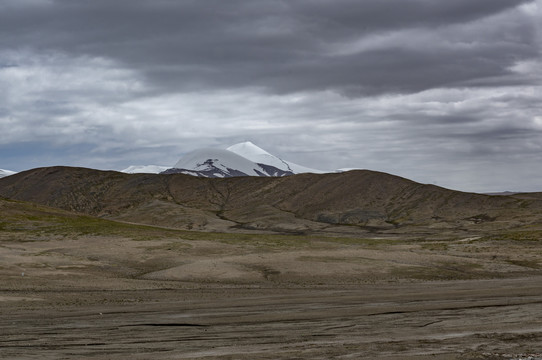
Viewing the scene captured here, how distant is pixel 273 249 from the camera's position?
215 feet

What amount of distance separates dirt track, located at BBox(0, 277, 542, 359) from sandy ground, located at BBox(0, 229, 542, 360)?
0.06 m

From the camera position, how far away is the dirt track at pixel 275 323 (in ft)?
63.8

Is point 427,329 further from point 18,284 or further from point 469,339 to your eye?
point 18,284

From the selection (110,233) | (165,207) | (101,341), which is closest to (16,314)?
(101,341)

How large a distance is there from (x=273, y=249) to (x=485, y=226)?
8631 centimetres

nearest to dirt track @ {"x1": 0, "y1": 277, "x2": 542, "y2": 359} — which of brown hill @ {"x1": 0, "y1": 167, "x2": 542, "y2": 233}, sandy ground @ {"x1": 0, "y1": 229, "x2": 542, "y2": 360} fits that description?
sandy ground @ {"x1": 0, "y1": 229, "x2": 542, "y2": 360}

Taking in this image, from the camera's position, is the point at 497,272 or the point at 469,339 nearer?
the point at 469,339

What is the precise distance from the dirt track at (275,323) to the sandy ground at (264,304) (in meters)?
0.06

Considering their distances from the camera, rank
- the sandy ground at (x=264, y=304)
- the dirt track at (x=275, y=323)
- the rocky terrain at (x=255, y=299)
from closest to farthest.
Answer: the dirt track at (x=275, y=323) < the sandy ground at (x=264, y=304) < the rocky terrain at (x=255, y=299)

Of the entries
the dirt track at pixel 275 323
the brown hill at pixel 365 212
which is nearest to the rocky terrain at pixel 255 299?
the dirt track at pixel 275 323

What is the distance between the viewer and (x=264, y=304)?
32.1 m

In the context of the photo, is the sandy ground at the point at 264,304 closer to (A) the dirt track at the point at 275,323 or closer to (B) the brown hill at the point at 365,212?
(A) the dirt track at the point at 275,323

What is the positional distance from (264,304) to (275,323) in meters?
6.57

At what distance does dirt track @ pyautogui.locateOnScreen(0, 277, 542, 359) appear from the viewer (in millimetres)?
19453
